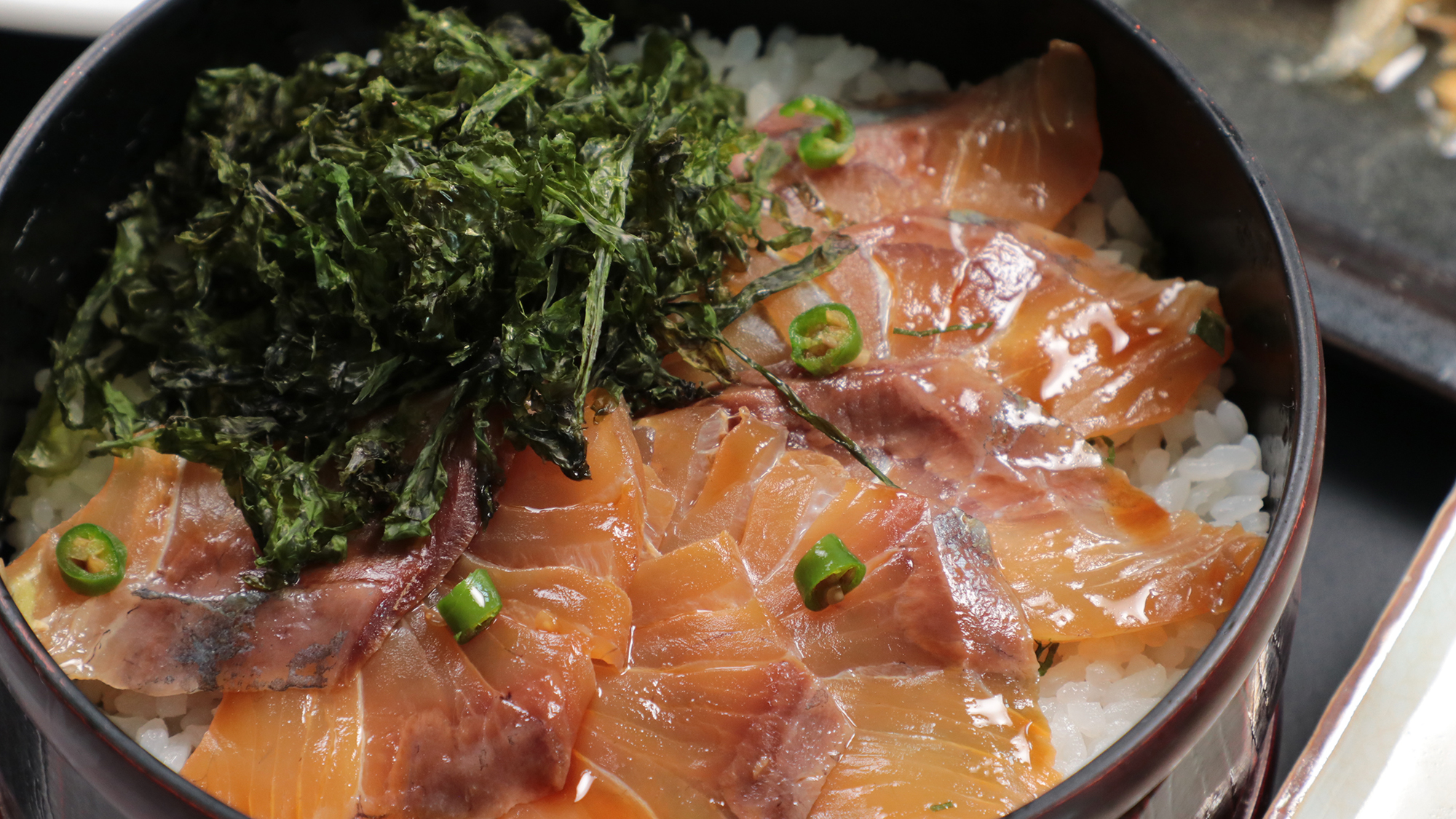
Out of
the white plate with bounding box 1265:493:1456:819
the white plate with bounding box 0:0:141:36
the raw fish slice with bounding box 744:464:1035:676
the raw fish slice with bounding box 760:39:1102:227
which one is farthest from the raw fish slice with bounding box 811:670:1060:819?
the white plate with bounding box 0:0:141:36

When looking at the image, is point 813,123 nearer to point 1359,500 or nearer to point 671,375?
point 671,375

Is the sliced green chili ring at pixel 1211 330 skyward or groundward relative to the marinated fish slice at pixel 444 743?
skyward

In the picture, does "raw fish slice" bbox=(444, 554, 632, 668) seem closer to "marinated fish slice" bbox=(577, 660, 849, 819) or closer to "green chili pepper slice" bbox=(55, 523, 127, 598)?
"marinated fish slice" bbox=(577, 660, 849, 819)

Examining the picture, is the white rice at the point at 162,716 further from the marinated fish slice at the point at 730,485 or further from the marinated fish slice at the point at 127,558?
the marinated fish slice at the point at 730,485

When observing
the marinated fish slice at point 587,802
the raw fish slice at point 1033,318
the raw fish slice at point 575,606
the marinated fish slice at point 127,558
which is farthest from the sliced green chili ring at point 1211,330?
the marinated fish slice at point 127,558

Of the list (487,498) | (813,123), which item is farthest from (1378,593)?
(487,498)
